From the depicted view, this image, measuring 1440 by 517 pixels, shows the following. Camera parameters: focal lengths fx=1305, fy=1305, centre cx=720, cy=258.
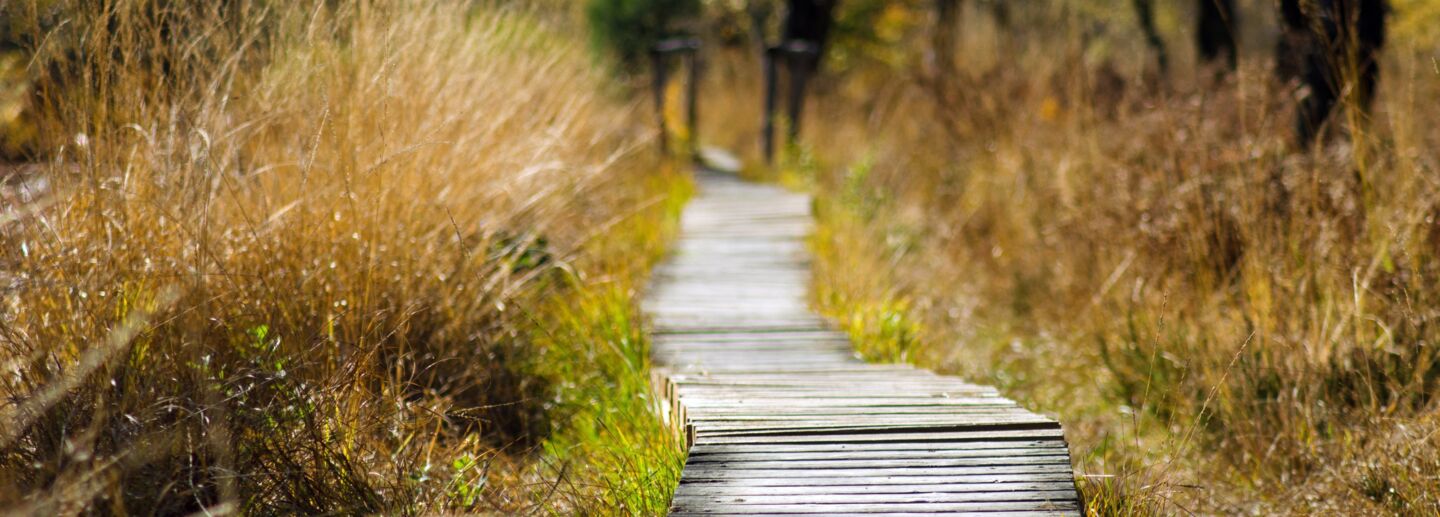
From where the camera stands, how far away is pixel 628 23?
15.5 metres

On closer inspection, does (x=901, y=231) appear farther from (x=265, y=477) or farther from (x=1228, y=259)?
(x=265, y=477)

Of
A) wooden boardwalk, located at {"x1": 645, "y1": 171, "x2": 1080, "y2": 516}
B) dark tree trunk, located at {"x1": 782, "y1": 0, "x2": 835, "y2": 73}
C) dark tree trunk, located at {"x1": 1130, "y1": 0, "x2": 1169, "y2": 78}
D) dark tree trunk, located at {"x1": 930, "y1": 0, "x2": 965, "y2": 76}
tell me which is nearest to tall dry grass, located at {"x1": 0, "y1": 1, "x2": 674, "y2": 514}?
wooden boardwalk, located at {"x1": 645, "y1": 171, "x2": 1080, "y2": 516}

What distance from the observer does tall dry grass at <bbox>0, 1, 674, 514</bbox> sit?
2.43 metres

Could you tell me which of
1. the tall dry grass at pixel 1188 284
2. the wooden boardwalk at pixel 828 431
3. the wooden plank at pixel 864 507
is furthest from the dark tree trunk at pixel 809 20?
the wooden plank at pixel 864 507

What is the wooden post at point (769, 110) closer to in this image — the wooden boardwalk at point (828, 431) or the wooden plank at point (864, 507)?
the wooden boardwalk at point (828, 431)

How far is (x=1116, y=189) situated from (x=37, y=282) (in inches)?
147

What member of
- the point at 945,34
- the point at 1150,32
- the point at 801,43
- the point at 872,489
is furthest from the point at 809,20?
the point at 872,489

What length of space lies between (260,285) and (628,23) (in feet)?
42.1

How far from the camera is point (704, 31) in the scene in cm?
1741

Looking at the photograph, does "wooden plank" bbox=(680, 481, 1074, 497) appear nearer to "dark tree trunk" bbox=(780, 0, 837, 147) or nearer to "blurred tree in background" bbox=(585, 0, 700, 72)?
"dark tree trunk" bbox=(780, 0, 837, 147)

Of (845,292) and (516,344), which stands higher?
(516,344)

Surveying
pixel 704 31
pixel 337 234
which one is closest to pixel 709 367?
pixel 337 234

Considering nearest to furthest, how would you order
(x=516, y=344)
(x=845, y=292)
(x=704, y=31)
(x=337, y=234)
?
(x=337, y=234) < (x=516, y=344) < (x=845, y=292) < (x=704, y=31)

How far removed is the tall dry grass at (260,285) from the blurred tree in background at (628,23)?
11331 millimetres
